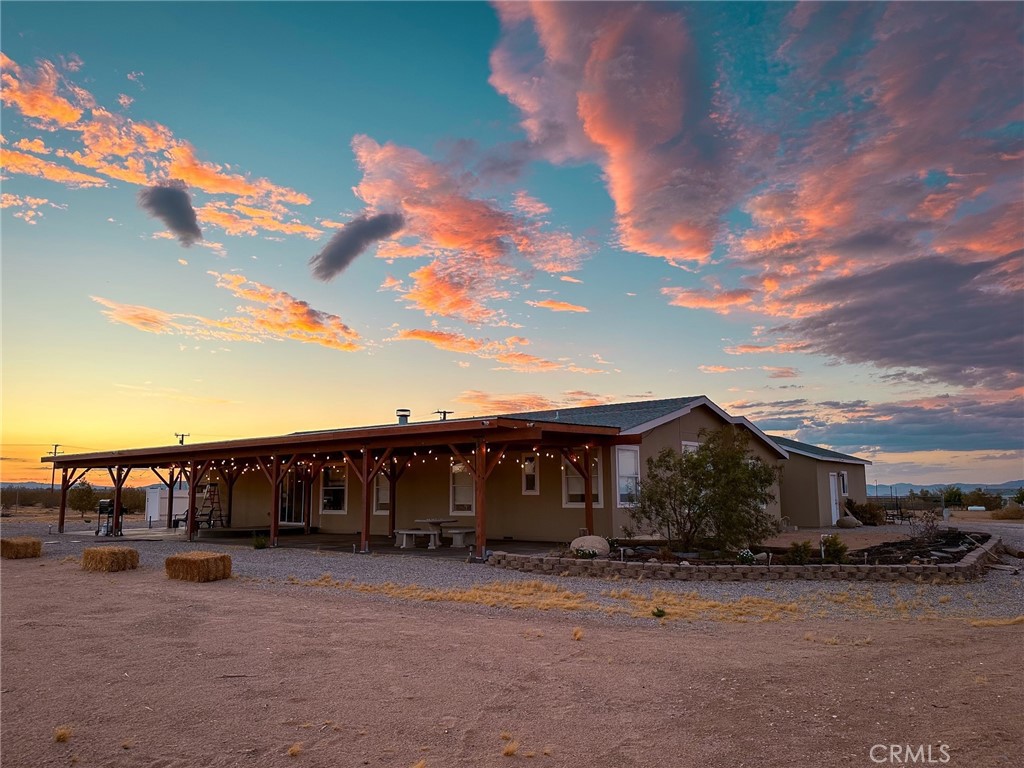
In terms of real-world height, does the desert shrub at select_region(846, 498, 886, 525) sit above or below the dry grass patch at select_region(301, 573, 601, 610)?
above

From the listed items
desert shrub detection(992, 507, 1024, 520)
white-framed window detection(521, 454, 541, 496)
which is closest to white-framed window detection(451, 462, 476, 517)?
white-framed window detection(521, 454, 541, 496)

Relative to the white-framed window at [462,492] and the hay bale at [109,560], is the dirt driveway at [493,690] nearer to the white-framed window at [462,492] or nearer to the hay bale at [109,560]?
the hay bale at [109,560]

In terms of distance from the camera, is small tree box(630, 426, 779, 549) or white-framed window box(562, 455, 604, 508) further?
white-framed window box(562, 455, 604, 508)

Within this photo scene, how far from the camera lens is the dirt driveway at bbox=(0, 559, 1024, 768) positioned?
4.08 m

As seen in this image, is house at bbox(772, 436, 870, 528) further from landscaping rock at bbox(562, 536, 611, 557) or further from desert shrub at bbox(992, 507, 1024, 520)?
desert shrub at bbox(992, 507, 1024, 520)

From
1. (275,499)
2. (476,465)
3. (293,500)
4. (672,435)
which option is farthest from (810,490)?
(293,500)

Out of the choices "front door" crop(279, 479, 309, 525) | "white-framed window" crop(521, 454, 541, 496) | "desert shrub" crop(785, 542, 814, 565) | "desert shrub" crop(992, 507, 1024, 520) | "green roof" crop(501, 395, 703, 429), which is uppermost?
"green roof" crop(501, 395, 703, 429)

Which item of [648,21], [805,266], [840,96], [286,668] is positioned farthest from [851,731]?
[805,266]

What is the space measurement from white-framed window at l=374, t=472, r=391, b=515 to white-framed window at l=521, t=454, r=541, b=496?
5.30 metres

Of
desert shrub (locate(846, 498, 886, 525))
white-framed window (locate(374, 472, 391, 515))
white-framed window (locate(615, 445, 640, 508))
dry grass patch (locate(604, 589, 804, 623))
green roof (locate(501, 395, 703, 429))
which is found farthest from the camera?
desert shrub (locate(846, 498, 886, 525))

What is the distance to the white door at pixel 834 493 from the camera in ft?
78.3

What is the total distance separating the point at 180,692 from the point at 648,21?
498 inches

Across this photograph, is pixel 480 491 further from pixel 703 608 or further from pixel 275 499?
pixel 275 499

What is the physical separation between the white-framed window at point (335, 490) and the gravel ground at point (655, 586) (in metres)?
6.85
